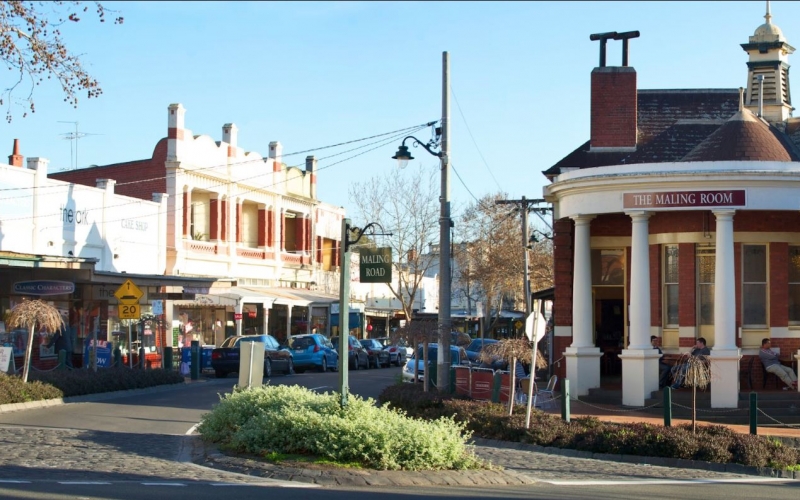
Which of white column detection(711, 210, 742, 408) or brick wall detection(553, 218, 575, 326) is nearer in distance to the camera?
white column detection(711, 210, 742, 408)

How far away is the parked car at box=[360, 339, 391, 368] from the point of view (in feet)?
158

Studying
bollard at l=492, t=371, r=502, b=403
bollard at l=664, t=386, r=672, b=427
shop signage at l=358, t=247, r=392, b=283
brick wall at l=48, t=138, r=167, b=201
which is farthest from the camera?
brick wall at l=48, t=138, r=167, b=201

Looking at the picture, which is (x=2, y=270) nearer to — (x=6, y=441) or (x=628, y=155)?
(x=6, y=441)

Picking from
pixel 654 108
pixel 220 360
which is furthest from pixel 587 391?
pixel 220 360

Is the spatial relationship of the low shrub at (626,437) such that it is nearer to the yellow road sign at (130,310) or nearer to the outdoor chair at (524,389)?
the outdoor chair at (524,389)

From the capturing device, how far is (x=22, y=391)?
23750 millimetres

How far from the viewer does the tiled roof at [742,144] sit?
2273 centimetres

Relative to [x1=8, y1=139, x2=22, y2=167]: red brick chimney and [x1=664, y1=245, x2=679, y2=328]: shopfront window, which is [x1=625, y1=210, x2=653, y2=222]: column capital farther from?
[x1=8, y1=139, x2=22, y2=167]: red brick chimney

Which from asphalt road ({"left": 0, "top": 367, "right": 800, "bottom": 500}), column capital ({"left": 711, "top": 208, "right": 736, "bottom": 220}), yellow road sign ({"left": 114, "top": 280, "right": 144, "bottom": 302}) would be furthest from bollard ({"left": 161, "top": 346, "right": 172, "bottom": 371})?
column capital ({"left": 711, "top": 208, "right": 736, "bottom": 220})

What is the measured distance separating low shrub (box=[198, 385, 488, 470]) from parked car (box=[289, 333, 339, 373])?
25.1 metres

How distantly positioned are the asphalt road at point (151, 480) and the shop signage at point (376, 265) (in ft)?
14.3

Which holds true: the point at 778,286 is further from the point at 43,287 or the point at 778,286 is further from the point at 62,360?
the point at 43,287

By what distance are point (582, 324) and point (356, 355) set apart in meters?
22.4

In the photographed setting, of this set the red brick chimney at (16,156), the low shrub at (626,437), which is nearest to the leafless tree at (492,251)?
the red brick chimney at (16,156)
